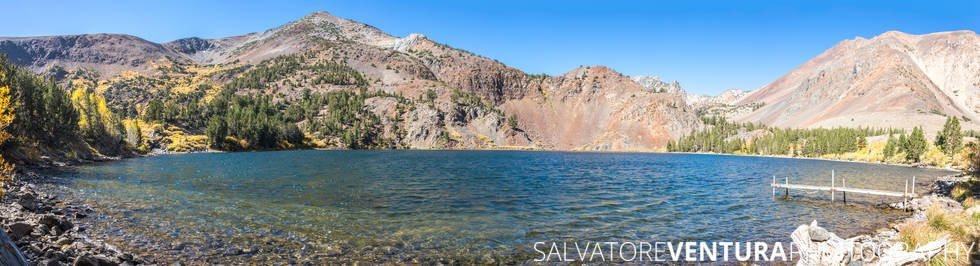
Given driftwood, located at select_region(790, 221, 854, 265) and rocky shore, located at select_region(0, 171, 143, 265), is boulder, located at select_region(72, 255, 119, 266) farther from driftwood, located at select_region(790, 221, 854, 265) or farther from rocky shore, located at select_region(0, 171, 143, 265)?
driftwood, located at select_region(790, 221, 854, 265)

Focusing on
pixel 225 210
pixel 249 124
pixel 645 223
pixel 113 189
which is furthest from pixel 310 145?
pixel 645 223

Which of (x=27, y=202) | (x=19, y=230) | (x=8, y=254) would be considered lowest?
(x=27, y=202)

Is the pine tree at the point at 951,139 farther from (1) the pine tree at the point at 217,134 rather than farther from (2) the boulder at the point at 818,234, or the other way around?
(1) the pine tree at the point at 217,134

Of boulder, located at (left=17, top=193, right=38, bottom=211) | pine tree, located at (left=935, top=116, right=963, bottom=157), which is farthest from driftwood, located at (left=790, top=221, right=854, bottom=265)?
pine tree, located at (left=935, top=116, right=963, bottom=157)

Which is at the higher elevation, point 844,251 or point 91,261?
point 844,251

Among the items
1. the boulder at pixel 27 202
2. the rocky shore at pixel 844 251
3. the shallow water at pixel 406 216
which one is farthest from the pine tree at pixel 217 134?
the rocky shore at pixel 844 251

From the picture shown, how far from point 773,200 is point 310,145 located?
7041 inches

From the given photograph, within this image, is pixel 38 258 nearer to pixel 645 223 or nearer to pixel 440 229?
pixel 440 229

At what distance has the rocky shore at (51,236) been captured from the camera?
14.7m

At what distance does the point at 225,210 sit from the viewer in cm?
3109

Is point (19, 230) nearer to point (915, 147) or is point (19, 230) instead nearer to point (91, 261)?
point (91, 261)

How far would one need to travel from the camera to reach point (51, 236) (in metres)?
18.3

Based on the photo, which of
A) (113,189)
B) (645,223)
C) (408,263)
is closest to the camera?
(408,263)

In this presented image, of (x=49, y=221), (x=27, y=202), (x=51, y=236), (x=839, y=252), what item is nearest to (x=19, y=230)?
(x=51, y=236)
